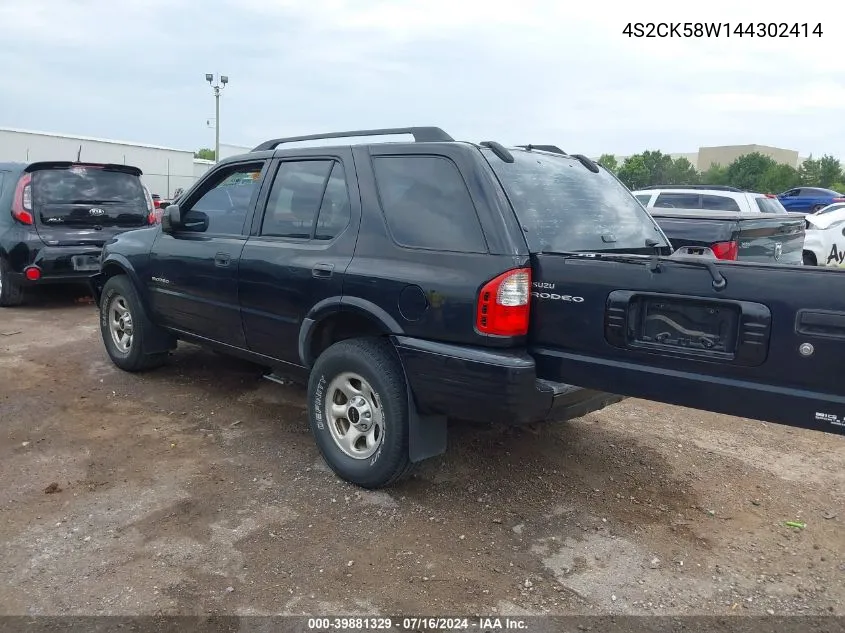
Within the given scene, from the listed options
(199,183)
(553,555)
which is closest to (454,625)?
(553,555)

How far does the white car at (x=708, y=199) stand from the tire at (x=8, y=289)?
9.17 metres

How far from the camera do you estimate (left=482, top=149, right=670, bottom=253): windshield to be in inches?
137

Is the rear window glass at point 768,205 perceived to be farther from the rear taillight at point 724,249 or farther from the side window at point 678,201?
the rear taillight at point 724,249

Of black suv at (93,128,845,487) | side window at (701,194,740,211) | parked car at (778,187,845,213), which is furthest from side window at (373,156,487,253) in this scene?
parked car at (778,187,845,213)

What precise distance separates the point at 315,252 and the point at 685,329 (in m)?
2.03

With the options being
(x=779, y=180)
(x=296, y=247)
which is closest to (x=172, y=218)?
(x=296, y=247)

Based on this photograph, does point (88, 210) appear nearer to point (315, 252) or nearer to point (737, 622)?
point (315, 252)

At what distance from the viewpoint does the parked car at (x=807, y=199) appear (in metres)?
26.7

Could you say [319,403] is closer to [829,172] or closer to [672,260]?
[672,260]

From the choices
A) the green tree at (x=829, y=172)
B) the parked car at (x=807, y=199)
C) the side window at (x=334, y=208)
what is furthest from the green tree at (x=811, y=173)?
the side window at (x=334, y=208)

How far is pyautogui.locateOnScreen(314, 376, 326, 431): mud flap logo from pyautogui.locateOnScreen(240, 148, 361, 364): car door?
1.11 feet

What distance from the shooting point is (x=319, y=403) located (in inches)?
157

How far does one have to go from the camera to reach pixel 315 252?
3979 millimetres

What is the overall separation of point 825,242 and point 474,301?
11.1 metres
